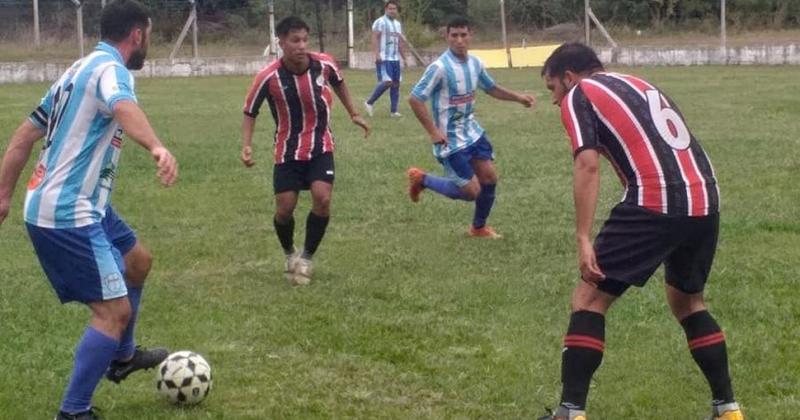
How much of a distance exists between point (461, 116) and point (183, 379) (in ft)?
17.4

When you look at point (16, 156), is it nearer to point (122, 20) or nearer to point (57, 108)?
point (57, 108)

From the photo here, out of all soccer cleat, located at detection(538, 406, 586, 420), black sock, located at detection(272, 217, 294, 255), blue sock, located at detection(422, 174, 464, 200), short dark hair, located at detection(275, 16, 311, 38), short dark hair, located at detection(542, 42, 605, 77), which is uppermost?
short dark hair, located at detection(275, 16, 311, 38)

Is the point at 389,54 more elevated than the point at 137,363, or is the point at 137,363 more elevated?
the point at 389,54

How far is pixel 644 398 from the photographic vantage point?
6176 millimetres

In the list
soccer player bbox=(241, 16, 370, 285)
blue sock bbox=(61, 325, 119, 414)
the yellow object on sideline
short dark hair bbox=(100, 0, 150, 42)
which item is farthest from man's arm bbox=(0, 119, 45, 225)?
the yellow object on sideline

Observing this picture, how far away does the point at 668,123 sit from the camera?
17.8 feet

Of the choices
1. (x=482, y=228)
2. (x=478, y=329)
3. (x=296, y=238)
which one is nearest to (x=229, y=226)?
(x=296, y=238)

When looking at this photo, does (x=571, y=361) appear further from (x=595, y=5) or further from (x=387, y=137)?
(x=595, y=5)

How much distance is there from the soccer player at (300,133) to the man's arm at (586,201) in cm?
401

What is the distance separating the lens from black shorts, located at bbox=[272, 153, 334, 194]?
9.28 m

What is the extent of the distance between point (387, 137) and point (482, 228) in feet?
25.2

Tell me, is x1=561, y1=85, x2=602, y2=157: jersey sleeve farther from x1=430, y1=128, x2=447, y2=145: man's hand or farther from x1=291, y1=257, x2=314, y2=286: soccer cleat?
x1=430, y1=128, x2=447, y2=145: man's hand

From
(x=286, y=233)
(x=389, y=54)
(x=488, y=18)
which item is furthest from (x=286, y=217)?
(x=488, y=18)

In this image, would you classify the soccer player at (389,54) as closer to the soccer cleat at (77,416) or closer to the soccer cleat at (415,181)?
the soccer cleat at (415,181)
